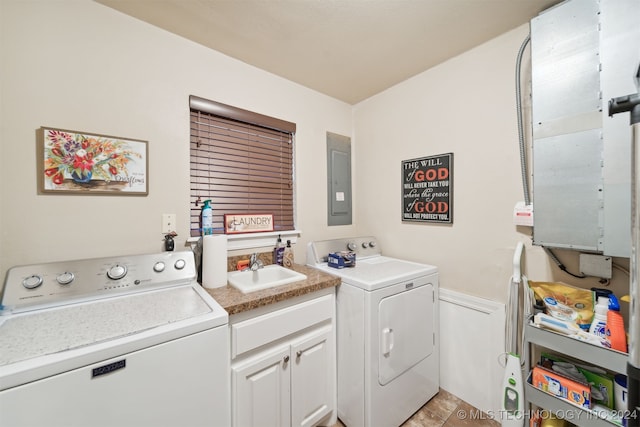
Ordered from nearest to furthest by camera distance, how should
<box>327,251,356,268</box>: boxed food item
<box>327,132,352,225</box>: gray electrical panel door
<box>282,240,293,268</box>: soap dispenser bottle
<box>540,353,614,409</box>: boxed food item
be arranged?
<box>540,353,614,409</box>: boxed food item, <box>327,251,356,268</box>: boxed food item, <box>282,240,293,268</box>: soap dispenser bottle, <box>327,132,352,225</box>: gray electrical panel door

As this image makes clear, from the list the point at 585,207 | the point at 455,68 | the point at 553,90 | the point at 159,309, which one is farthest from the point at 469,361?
the point at 455,68

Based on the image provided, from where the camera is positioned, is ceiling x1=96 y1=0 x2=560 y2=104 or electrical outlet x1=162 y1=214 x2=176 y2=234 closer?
ceiling x1=96 y1=0 x2=560 y2=104

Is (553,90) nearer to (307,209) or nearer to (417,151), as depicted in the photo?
(417,151)

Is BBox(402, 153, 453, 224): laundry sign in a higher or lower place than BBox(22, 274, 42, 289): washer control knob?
higher

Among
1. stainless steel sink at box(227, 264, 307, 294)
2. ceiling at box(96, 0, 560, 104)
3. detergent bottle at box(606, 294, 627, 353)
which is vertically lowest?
detergent bottle at box(606, 294, 627, 353)

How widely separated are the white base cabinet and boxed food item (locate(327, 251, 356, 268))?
0.81ft

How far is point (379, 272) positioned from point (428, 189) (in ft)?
2.52

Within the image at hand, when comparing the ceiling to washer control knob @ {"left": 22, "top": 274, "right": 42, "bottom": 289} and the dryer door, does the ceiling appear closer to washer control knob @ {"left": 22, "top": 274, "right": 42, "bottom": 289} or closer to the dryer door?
washer control knob @ {"left": 22, "top": 274, "right": 42, "bottom": 289}

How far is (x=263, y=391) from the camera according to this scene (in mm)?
1234

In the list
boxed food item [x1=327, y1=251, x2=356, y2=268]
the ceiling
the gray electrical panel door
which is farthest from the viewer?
the gray electrical panel door

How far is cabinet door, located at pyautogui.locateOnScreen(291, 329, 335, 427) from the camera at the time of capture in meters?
1.35

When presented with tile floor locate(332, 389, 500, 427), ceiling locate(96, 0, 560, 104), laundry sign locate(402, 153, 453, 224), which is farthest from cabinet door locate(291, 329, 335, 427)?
ceiling locate(96, 0, 560, 104)

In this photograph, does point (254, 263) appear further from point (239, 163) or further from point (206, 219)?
point (239, 163)

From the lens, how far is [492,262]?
1.59 m
